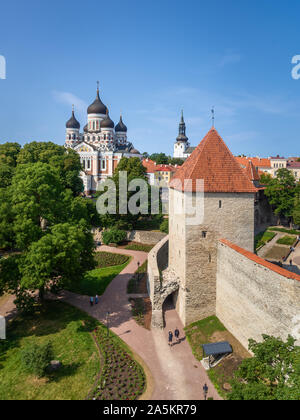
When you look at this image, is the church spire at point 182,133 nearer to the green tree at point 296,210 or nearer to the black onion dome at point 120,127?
the black onion dome at point 120,127

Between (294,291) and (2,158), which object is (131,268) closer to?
(294,291)

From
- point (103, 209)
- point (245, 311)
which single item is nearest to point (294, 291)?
point (245, 311)

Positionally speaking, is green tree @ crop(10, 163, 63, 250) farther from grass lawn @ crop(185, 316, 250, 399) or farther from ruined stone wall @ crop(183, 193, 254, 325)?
grass lawn @ crop(185, 316, 250, 399)

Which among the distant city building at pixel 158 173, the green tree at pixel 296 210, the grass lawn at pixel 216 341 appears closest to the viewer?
the grass lawn at pixel 216 341

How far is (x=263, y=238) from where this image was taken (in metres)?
40.2

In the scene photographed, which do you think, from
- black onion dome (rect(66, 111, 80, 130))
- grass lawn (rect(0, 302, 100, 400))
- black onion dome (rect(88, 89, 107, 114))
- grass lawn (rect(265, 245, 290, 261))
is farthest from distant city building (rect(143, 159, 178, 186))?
grass lawn (rect(0, 302, 100, 400))

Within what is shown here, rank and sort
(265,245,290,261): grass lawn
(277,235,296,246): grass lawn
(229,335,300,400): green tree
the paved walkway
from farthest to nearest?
(277,235,296,246): grass lawn → (265,245,290,261): grass lawn → the paved walkway → (229,335,300,400): green tree

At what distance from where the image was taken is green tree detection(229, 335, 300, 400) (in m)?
9.79

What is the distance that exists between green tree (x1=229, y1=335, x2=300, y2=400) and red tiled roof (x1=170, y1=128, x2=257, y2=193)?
32.3 feet

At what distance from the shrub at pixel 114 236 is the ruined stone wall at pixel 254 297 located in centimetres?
1992

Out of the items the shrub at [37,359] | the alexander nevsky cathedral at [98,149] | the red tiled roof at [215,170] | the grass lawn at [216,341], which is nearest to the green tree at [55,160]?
the alexander nevsky cathedral at [98,149]

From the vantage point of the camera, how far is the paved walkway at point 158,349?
47.5 ft

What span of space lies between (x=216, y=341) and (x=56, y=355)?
891 cm

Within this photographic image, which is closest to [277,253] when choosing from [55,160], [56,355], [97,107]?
[56,355]
